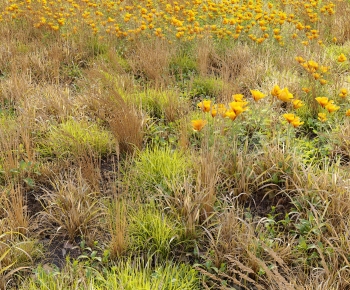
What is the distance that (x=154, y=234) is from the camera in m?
2.27

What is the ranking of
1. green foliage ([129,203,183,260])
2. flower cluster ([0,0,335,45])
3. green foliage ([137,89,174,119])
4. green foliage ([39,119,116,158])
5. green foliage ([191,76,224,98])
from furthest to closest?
flower cluster ([0,0,335,45])
green foliage ([191,76,224,98])
green foliage ([137,89,174,119])
green foliage ([39,119,116,158])
green foliage ([129,203,183,260])

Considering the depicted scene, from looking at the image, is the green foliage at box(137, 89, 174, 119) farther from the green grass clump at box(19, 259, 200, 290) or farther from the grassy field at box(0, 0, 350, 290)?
the green grass clump at box(19, 259, 200, 290)

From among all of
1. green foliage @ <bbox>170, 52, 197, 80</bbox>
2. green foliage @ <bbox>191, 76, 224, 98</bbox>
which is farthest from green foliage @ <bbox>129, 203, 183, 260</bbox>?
green foliage @ <bbox>170, 52, 197, 80</bbox>

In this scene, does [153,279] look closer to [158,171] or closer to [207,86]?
[158,171]

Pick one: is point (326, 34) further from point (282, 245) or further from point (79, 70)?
point (282, 245)

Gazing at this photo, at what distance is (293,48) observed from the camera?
5.59 metres

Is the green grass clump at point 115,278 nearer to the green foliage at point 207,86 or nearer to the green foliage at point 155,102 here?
the green foliage at point 155,102

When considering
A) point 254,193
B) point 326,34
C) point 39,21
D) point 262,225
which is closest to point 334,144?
point 254,193

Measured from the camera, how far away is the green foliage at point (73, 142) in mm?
3156

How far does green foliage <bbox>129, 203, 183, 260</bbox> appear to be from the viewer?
2.25 meters

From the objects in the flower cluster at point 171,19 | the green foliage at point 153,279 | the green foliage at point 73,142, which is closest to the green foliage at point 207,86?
the flower cluster at point 171,19

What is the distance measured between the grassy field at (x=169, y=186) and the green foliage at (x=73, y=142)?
0.01 m

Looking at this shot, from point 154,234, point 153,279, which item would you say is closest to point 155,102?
point 154,234

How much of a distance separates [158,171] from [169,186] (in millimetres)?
335
